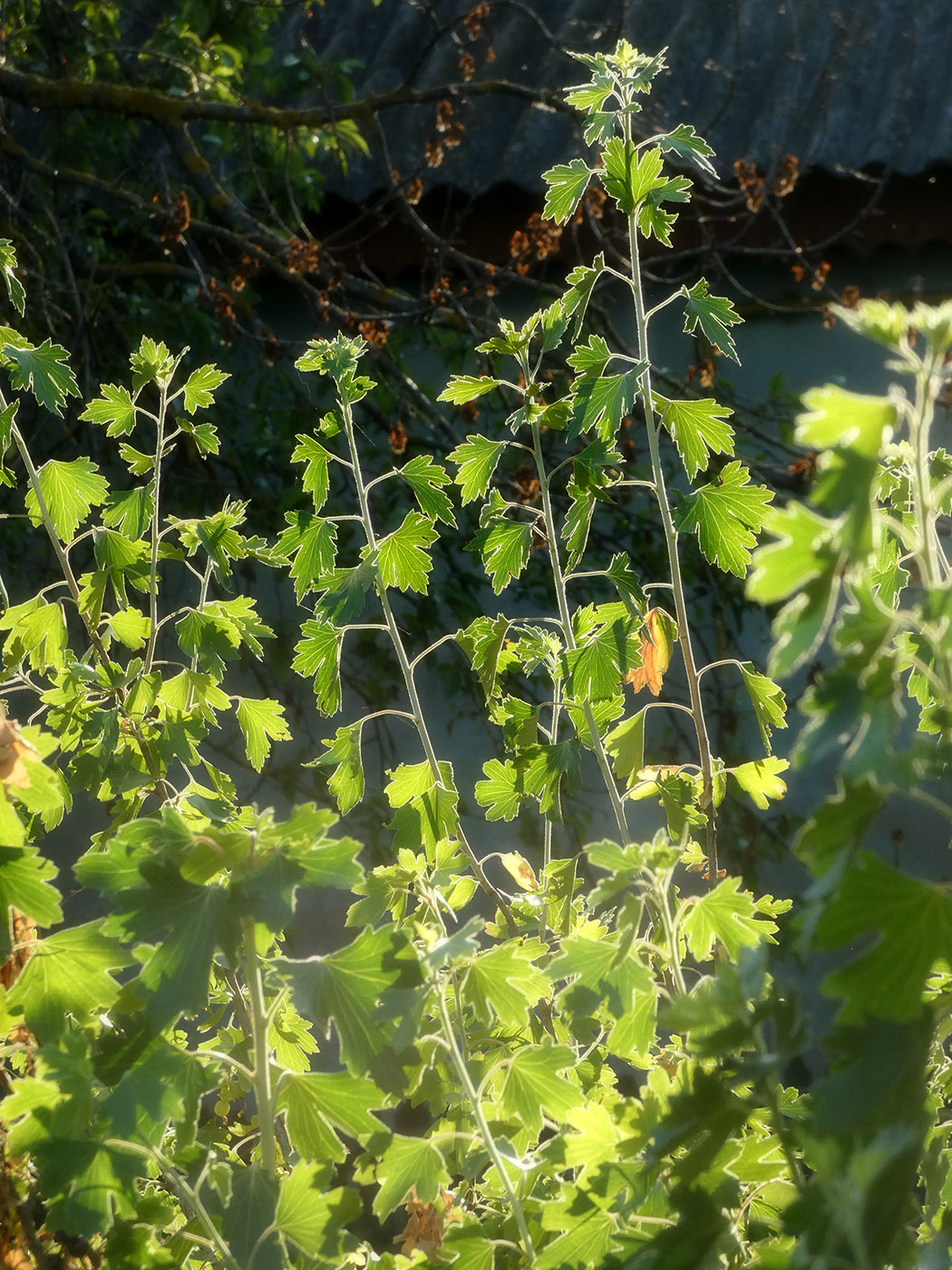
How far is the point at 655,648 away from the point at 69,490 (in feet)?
2.35

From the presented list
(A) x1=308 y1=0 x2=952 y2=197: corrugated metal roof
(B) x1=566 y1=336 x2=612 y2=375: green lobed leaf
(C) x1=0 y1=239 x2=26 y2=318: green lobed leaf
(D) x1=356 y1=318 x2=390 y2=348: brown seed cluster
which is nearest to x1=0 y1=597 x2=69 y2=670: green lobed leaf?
(C) x1=0 y1=239 x2=26 y2=318: green lobed leaf

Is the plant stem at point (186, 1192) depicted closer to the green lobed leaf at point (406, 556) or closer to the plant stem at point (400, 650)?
the plant stem at point (400, 650)

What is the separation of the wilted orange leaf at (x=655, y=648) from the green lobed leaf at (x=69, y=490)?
655mm

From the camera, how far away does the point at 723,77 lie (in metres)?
4.03

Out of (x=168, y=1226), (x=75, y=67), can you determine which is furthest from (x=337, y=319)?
(x=168, y=1226)

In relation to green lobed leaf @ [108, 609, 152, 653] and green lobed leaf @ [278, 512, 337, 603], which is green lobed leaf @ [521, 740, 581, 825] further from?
green lobed leaf @ [108, 609, 152, 653]

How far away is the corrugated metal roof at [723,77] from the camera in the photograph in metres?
3.69

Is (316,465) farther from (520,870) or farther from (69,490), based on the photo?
(520,870)

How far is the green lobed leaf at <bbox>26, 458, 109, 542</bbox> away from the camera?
1.52 metres

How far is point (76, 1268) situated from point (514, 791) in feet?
1.96

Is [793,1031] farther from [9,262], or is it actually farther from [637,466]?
[637,466]

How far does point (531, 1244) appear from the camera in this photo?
90 centimetres

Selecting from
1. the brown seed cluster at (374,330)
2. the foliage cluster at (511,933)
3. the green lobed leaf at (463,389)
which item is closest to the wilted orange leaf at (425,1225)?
the foliage cluster at (511,933)

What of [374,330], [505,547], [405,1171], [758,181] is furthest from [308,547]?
[758,181]
